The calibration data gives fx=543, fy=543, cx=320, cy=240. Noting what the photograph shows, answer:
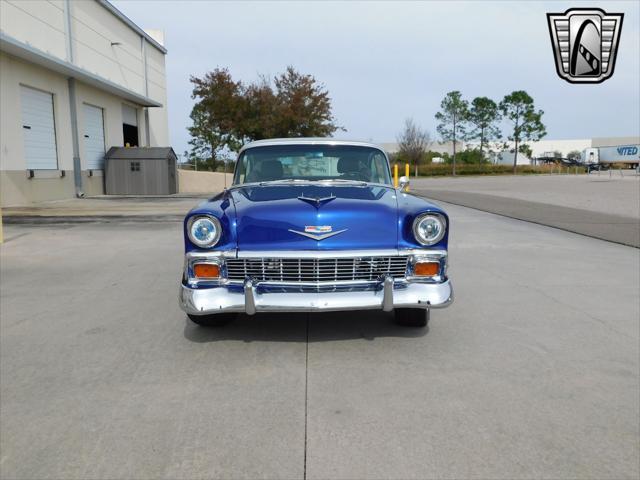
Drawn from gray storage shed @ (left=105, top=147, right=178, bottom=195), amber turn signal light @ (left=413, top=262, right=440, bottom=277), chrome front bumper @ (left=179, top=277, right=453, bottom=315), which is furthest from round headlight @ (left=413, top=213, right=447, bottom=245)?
gray storage shed @ (left=105, top=147, right=178, bottom=195)

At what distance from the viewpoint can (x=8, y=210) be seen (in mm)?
14047

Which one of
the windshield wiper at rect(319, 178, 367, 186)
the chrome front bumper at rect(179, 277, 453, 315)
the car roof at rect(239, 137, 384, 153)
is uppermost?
the car roof at rect(239, 137, 384, 153)

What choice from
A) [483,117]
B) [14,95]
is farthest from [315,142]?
[483,117]

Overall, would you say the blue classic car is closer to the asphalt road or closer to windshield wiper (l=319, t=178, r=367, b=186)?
the asphalt road

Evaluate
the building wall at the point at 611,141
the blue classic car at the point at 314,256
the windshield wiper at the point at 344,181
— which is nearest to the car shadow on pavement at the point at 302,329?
the blue classic car at the point at 314,256

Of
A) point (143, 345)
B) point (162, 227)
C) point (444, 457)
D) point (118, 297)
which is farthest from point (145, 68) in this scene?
point (444, 457)

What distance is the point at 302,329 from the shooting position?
14.7ft

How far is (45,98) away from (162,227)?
9404 mm

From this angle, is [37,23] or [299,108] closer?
[37,23]

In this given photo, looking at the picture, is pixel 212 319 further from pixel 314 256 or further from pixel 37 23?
pixel 37 23

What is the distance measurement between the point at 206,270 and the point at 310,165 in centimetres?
184

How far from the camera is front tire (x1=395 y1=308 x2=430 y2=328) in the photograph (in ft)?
14.2

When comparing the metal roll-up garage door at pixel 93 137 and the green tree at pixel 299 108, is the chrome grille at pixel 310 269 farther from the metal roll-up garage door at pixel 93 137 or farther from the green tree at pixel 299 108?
the green tree at pixel 299 108

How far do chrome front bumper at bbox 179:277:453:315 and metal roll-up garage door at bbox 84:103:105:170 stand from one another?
18815mm
